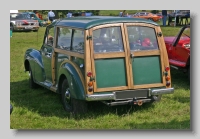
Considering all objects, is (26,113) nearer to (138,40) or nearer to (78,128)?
(78,128)

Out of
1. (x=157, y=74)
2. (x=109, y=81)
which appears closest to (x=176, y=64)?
(x=157, y=74)

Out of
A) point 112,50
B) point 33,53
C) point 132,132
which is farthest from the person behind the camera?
point 33,53

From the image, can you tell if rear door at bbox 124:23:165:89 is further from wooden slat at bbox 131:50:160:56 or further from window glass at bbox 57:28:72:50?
window glass at bbox 57:28:72:50

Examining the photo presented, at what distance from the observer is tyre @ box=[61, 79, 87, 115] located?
713 centimetres

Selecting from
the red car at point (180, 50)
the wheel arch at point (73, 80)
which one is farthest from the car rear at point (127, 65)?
the red car at point (180, 50)

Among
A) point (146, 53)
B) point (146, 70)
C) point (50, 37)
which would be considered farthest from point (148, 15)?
point (50, 37)

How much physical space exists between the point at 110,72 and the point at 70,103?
3.37 feet

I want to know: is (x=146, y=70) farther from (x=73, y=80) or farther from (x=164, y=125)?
(x=73, y=80)

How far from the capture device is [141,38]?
23.3 ft

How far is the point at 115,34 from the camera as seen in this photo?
22.7 ft

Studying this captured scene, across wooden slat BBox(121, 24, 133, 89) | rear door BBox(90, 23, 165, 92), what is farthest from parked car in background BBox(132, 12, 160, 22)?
wooden slat BBox(121, 24, 133, 89)

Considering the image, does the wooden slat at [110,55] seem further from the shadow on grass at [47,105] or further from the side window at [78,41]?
the shadow on grass at [47,105]

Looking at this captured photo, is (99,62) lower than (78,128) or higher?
higher

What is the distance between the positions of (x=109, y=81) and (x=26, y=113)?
5.46 ft
